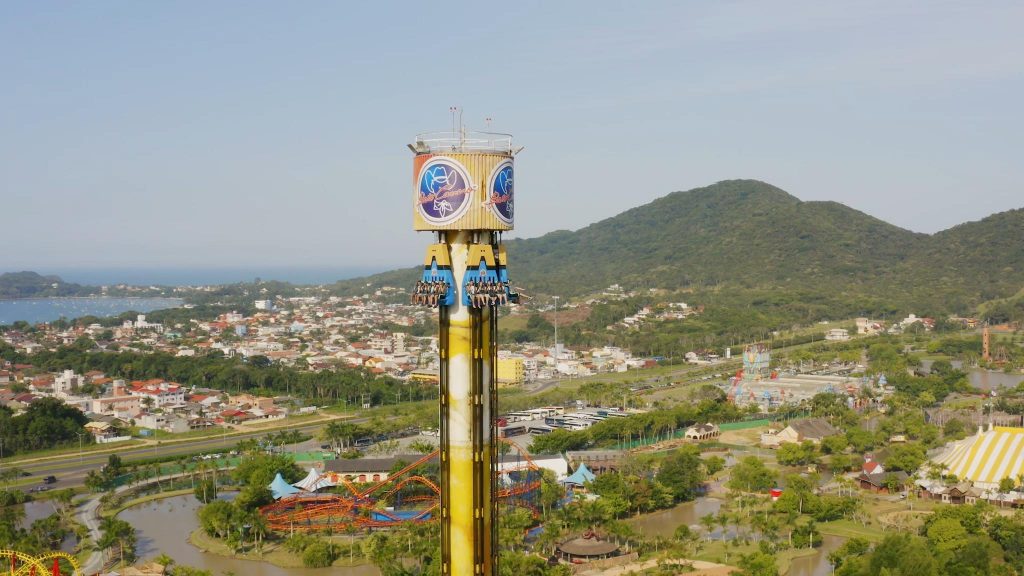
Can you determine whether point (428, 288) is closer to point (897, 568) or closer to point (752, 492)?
point (897, 568)

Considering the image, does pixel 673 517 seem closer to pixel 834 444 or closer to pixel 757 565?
pixel 757 565

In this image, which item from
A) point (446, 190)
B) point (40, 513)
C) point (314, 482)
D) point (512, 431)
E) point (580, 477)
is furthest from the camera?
point (512, 431)

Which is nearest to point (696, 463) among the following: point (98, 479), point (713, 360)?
point (98, 479)

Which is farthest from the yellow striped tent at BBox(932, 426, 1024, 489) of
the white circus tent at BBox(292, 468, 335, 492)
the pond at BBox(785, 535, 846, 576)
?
the white circus tent at BBox(292, 468, 335, 492)

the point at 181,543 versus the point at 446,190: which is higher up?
the point at 446,190

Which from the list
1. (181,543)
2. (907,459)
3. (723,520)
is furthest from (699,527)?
(181,543)

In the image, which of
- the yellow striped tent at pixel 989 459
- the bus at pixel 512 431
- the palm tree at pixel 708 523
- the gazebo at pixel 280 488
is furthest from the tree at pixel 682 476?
the bus at pixel 512 431
